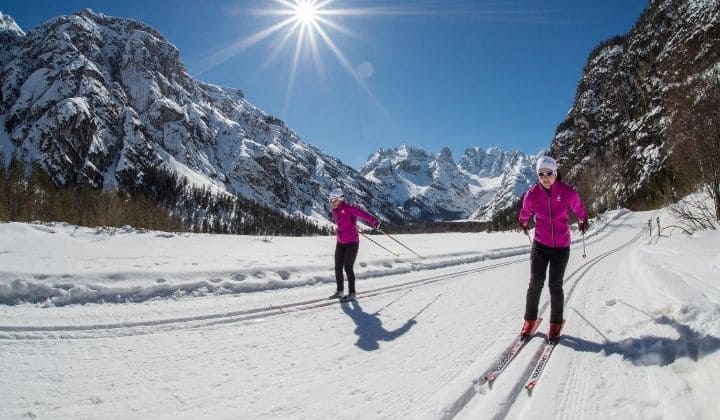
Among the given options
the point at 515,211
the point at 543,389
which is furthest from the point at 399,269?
the point at 515,211

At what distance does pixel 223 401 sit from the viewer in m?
3.26

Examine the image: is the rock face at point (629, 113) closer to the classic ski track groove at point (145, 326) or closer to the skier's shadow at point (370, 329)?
the skier's shadow at point (370, 329)

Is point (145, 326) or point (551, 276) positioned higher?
point (551, 276)

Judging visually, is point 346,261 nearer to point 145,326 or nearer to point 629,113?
point 145,326

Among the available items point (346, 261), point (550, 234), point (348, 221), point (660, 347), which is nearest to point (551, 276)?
point (550, 234)

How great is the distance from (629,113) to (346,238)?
123353 millimetres

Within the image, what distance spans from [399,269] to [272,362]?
25.4ft

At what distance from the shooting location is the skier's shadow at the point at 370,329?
4855 millimetres

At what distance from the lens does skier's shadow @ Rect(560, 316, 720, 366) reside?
3439 millimetres

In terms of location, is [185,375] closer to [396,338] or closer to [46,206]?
[396,338]

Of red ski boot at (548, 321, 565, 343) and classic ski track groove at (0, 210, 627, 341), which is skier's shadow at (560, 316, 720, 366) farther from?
classic ski track groove at (0, 210, 627, 341)

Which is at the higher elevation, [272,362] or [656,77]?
[656,77]

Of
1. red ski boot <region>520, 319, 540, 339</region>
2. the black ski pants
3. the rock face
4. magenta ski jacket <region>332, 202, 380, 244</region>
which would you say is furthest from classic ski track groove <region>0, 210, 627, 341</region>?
the rock face

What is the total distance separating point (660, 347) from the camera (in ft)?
12.7
